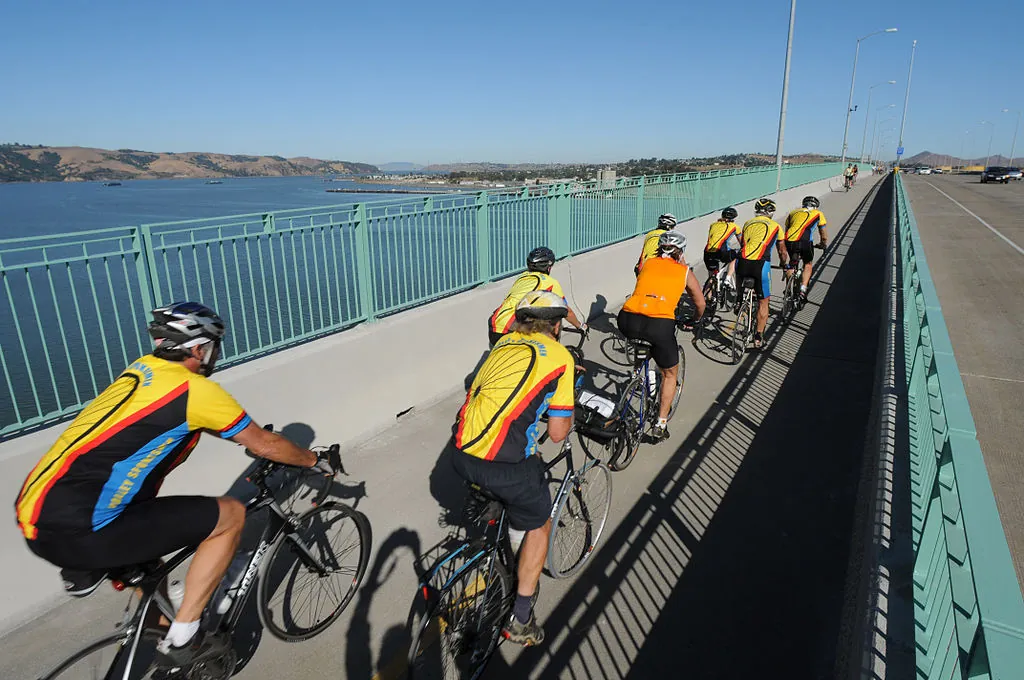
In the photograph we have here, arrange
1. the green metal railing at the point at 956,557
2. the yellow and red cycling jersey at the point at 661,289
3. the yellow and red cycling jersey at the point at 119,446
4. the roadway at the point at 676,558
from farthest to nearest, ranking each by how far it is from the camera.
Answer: the yellow and red cycling jersey at the point at 661,289
the roadway at the point at 676,558
the yellow and red cycling jersey at the point at 119,446
the green metal railing at the point at 956,557

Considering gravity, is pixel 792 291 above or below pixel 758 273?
below

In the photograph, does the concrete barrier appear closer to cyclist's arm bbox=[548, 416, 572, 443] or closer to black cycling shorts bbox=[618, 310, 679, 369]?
black cycling shorts bbox=[618, 310, 679, 369]

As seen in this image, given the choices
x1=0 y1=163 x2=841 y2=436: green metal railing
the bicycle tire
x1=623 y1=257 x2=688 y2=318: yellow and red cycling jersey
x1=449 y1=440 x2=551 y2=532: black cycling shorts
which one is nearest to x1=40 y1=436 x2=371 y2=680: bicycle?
the bicycle tire

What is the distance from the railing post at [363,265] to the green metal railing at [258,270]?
1 cm

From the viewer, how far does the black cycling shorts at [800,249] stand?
34.8 ft

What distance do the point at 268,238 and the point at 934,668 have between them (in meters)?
4.94

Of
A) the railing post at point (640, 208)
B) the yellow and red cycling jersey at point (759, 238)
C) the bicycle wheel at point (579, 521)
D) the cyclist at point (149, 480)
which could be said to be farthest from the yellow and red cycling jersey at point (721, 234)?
the cyclist at point (149, 480)

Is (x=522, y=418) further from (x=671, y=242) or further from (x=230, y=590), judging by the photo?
(x=671, y=242)

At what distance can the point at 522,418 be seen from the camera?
2.96 m

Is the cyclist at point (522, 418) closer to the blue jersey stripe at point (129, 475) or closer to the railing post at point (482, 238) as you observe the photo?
the blue jersey stripe at point (129, 475)

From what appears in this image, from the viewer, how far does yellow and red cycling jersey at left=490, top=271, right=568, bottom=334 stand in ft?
17.3

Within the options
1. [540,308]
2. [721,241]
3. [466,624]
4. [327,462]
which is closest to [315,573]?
[327,462]

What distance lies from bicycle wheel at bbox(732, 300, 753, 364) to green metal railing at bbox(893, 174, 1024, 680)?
432 centimetres

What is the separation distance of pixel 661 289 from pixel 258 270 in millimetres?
4248
